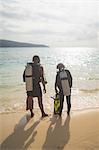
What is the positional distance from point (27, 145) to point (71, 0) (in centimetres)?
680

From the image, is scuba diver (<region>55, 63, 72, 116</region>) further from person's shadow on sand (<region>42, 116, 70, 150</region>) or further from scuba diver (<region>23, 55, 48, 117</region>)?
person's shadow on sand (<region>42, 116, 70, 150</region>)

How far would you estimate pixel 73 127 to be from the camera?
5574 mm

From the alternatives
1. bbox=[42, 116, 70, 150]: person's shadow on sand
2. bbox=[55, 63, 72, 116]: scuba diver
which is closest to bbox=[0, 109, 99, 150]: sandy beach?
bbox=[42, 116, 70, 150]: person's shadow on sand

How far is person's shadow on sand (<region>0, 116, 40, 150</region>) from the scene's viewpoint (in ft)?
15.8

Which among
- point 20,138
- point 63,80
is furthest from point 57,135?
point 63,80

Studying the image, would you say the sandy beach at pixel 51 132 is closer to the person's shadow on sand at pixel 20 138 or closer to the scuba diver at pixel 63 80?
the person's shadow on sand at pixel 20 138

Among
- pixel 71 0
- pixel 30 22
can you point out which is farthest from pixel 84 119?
pixel 30 22

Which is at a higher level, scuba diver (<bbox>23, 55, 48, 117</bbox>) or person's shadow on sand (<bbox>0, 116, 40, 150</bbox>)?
scuba diver (<bbox>23, 55, 48, 117</bbox>)

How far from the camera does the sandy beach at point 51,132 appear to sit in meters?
4.78

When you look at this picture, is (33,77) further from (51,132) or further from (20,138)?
(20,138)

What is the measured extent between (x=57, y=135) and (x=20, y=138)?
0.57 metres

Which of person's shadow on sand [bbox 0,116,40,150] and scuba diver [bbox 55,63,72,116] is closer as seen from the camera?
person's shadow on sand [bbox 0,116,40,150]

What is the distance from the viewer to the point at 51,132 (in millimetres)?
5352

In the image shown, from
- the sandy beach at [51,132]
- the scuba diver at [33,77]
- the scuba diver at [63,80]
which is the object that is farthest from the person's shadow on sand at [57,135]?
the scuba diver at [33,77]
